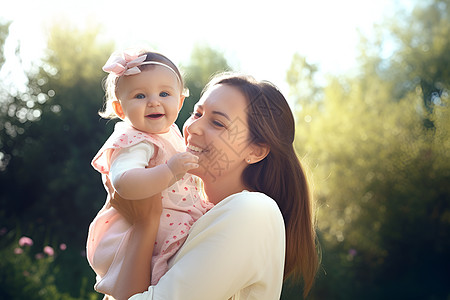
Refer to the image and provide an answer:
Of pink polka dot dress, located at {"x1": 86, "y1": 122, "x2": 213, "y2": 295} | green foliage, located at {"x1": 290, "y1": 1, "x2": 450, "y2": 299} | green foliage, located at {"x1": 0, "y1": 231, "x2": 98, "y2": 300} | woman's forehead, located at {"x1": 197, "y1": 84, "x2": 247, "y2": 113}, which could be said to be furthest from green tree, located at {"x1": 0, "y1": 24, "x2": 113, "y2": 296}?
woman's forehead, located at {"x1": 197, "y1": 84, "x2": 247, "y2": 113}

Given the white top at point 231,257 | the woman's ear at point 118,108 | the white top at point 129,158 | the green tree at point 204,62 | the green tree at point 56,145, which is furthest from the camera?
the green tree at point 204,62

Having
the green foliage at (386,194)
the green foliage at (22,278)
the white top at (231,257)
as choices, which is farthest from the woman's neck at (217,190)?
the green foliage at (386,194)

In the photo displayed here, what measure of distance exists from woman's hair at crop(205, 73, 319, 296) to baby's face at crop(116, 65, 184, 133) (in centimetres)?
29

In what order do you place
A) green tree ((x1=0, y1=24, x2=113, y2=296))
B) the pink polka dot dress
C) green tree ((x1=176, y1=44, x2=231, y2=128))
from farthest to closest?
1. green tree ((x1=176, y1=44, x2=231, y2=128))
2. green tree ((x1=0, y1=24, x2=113, y2=296))
3. the pink polka dot dress

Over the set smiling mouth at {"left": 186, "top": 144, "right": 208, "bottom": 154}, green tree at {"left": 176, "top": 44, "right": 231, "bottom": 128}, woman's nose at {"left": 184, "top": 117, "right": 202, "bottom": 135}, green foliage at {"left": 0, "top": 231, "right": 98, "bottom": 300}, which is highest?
woman's nose at {"left": 184, "top": 117, "right": 202, "bottom": 135}

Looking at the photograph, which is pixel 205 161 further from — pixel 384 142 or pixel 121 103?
pixel 384 142

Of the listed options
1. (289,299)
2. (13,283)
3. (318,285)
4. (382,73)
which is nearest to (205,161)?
(13,283)

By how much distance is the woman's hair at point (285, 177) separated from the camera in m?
2.24

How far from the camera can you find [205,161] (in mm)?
2053

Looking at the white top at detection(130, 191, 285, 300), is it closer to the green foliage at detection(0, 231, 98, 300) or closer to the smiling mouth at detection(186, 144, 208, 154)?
the smiling mouth at detection(186, 144, 208, 154)

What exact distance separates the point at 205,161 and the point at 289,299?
6.53 m

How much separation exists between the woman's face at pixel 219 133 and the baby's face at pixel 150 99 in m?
0.11

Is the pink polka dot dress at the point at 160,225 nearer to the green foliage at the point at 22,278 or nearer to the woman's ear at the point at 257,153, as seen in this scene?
the woman's ear at the point at 257,153

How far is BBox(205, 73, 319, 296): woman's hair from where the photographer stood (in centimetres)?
224
